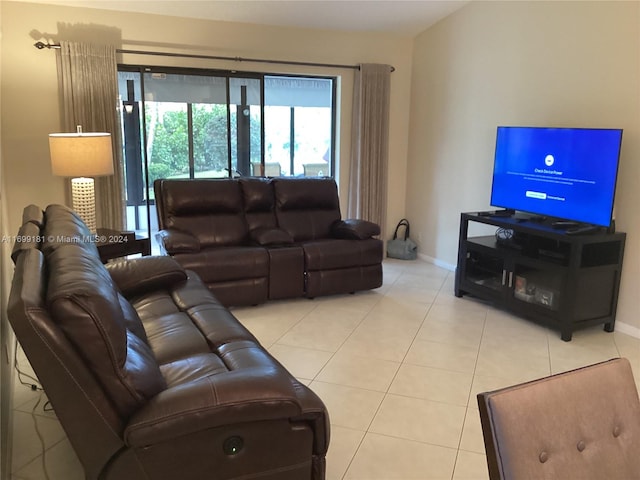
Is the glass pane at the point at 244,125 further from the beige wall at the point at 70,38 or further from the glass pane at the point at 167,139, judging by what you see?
the glass pane at the point at 167,139

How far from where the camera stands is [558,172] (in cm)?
386

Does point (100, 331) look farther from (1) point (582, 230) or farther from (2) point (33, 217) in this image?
(1) point (582, 230)

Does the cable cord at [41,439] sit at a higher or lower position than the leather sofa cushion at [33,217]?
lower

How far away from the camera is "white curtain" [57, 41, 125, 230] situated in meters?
4.44

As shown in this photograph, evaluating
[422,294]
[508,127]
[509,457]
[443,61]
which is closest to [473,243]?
[422,294]

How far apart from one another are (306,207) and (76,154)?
6.34 feet

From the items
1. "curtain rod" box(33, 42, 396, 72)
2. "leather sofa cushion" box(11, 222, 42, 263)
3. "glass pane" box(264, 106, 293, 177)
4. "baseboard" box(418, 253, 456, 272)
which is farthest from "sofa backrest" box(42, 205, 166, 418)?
"baseboard" box(418, 253, 456, 272)

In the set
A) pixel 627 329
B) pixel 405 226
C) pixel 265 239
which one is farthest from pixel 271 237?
pixel 627 329

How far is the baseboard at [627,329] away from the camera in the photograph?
12.2ft

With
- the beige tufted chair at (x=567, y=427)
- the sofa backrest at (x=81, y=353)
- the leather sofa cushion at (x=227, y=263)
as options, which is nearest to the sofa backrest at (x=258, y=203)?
the leather sofa cushion at (x=227, y=263)

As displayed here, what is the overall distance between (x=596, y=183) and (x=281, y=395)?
114 inches

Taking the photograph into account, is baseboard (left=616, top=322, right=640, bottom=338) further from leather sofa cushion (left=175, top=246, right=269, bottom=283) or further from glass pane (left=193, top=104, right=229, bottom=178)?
glass pane (left=193, top=104, right=229, bottom=178)

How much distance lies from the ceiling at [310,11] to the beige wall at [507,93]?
31 centimetres

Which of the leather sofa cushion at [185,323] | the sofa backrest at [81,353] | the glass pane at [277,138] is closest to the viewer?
the sofa backrest at [81,353]
